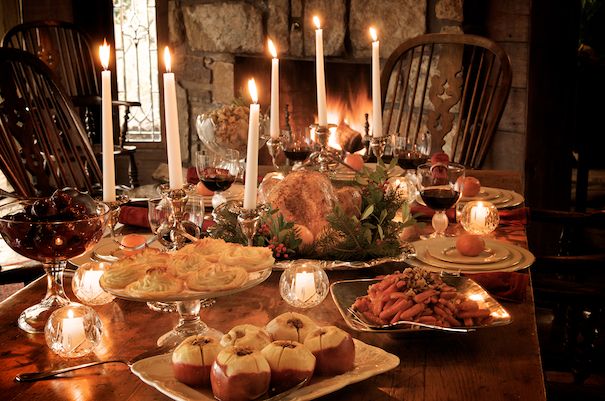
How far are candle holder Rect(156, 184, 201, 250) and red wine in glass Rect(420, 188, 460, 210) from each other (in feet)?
1.70

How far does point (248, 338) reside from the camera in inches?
43.6

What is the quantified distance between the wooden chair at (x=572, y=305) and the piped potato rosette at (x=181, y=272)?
69 centimetres

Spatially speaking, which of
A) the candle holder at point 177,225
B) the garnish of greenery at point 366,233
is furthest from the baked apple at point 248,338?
the garnish of greenery at point 366,233

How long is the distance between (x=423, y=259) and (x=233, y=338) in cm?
62

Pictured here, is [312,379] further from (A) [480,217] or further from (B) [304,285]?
(A) [480,217]

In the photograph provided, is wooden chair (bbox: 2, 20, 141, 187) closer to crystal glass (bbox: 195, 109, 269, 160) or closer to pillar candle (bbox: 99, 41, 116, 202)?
crystal glass (bbox: 195, 109, 269, 160)

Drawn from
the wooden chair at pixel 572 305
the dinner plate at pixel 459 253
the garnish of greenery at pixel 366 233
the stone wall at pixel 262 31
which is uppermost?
the stone wall at pixel 262 31

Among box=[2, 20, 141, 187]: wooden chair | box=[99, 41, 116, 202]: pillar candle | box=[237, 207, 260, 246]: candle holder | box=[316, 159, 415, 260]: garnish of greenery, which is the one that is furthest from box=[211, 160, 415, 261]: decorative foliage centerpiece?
box=[2, 20, 141, 187]: wooden chair

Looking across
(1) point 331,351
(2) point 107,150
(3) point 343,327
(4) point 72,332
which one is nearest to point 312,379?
(1) point 331,351

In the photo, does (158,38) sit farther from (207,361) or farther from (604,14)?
(207,361)

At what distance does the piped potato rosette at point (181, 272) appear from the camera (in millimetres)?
1196

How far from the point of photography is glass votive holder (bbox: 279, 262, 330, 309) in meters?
1.41

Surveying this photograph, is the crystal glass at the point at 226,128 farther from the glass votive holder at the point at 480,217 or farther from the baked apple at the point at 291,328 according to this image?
the baked apple at the point at 291,328

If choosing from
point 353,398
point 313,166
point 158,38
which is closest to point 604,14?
point 158,38
